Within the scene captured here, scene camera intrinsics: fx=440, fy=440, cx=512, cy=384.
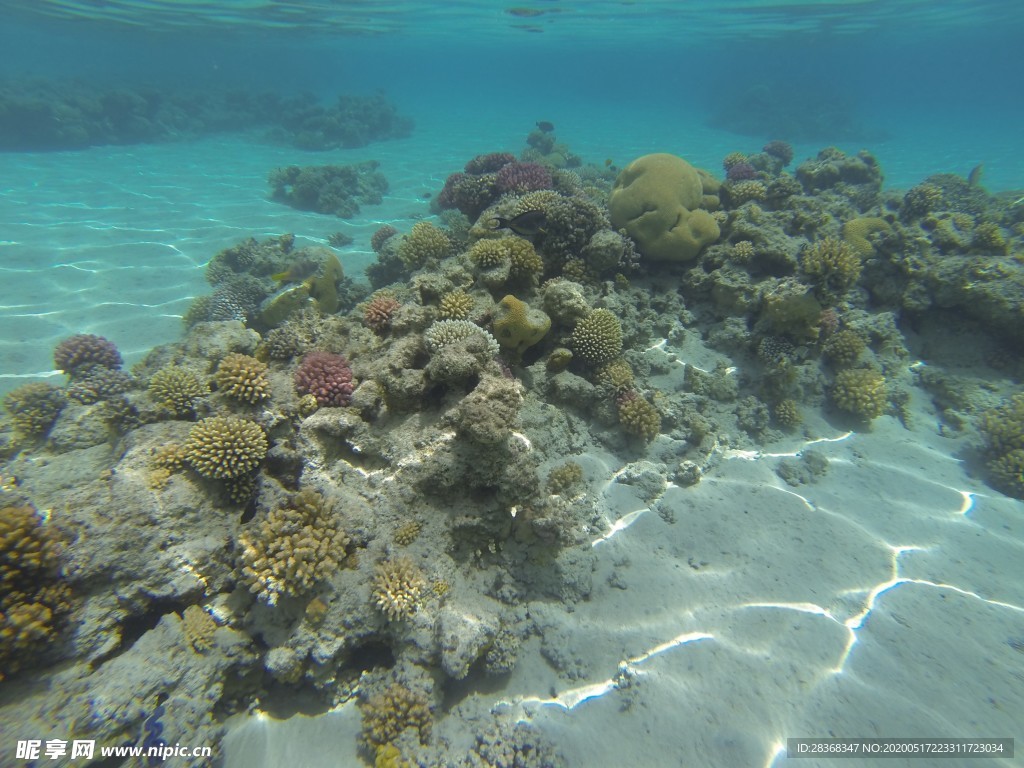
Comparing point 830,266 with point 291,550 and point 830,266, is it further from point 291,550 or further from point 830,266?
point 291,550

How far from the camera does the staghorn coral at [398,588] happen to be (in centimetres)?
384

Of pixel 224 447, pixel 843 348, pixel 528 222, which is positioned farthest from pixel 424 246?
pixel 843 348

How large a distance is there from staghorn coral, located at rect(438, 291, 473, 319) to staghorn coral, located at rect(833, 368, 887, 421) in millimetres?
5812

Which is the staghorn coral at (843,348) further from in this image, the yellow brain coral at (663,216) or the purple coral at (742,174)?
the purple coral at (742,174)

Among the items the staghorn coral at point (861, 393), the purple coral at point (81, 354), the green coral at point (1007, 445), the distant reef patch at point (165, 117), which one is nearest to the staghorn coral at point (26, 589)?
the purple coral at point (81, 354)

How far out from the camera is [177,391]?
4.67 metres

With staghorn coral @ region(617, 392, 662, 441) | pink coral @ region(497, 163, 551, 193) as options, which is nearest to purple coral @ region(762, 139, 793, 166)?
pink coral @ region(497, 163, 551, 193)

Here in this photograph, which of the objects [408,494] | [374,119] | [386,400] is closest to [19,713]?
[408,494]

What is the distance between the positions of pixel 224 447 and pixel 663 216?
276 inches

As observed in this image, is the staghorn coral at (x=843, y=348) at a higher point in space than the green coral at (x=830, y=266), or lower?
lower

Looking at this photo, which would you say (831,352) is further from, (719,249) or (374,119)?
(374,119)

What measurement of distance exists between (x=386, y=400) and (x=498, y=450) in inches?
55.0

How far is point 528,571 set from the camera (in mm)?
4703

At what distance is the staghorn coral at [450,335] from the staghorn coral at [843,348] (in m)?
5.65
